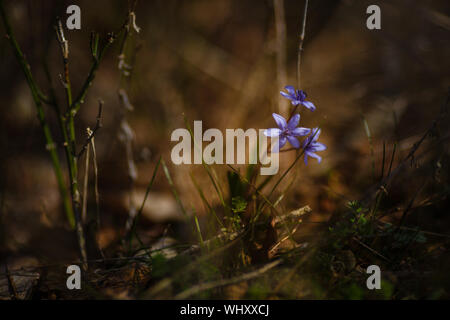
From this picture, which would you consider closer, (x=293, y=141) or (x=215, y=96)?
(x=293, y=141)

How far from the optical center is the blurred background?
1774 millimetres

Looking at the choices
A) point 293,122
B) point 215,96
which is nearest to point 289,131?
point 293,122

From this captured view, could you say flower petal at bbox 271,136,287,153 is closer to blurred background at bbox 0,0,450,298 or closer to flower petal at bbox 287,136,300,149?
flower petal at bbox 287,136,300,149

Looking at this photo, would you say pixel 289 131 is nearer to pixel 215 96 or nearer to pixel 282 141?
pixel 282 141

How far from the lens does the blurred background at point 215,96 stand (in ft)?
5.82

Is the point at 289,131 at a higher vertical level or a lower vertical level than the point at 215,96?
lower

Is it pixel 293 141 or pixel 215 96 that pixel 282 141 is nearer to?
pixel 293 141

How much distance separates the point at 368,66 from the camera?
282 cm

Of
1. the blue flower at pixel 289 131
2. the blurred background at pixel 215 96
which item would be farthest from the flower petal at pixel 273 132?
the blurred background at pixel 215 96

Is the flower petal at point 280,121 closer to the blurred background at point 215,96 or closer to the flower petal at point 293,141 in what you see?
the flower petal at point 293,141

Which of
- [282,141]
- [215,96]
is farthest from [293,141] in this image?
[215,96]

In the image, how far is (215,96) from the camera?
108 inches
